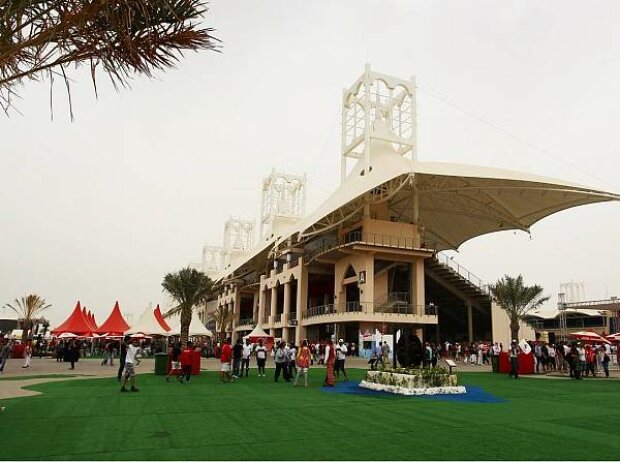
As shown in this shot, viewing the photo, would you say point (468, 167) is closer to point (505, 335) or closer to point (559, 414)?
point (505, 335)

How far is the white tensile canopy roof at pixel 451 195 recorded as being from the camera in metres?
32.8

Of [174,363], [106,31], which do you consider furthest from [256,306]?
[106,31]

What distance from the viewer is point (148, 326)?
31375 millimetres

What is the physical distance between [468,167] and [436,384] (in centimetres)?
2330

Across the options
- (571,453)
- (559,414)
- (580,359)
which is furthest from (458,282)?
(571,453)

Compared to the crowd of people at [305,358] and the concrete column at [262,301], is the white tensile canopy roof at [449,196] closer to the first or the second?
the crowd of people at [305,358]

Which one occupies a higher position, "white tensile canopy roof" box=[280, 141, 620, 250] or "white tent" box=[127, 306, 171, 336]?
"white tensile canopy roof" box=[280, 141, 620, 250]

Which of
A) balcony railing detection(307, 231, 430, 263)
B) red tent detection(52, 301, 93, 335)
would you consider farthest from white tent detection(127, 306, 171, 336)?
balcony railing detection(307, 231, 430, 263)

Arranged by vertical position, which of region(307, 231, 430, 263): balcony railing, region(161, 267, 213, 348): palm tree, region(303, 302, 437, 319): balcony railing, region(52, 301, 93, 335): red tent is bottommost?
region(52, 301, 93, 335): red tent

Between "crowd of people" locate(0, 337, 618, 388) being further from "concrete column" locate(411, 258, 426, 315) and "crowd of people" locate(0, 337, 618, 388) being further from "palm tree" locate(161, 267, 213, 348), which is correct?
"palm tree" locate(161, 267, 213, 348)

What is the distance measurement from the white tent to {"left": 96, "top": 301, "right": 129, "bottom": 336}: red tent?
1343 mm

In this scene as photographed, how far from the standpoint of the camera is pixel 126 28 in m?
4.95

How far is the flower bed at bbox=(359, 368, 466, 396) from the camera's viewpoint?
42.8 ft

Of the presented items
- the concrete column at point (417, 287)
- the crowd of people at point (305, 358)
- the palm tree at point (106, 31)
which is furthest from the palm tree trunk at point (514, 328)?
the palm tree at point (106, 31)
